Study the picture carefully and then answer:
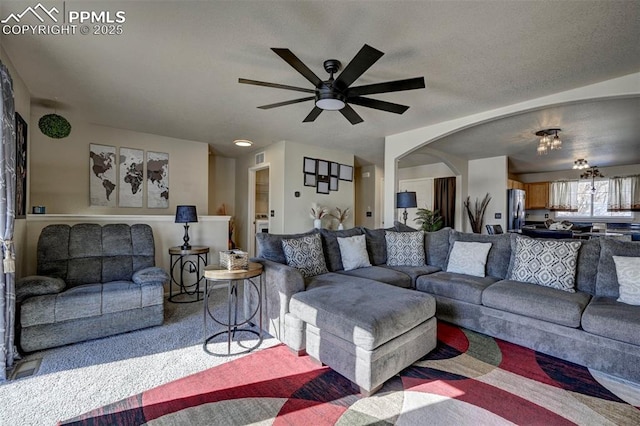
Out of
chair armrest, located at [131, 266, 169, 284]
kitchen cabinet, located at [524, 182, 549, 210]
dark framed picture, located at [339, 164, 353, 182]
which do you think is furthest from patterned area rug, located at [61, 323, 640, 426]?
kitchen cabinet, located at [524, 182, 549, 210]

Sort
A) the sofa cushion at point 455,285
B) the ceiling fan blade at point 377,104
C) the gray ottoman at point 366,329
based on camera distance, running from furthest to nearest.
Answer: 1. the sofa cushion at point 455,285
2. the ceiling fan blade at point 377,104
3. the gray ottoman at point 366,329

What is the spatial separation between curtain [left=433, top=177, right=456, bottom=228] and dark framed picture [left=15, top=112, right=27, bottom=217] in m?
7.23

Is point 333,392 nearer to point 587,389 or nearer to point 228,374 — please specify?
point 228,374

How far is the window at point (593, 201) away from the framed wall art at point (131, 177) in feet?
34.6

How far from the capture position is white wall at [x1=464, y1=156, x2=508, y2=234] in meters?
6.56

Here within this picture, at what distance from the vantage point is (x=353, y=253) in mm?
3660

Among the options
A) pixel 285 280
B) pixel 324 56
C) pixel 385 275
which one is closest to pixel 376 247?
pixel 385 275

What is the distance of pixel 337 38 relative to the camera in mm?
2205

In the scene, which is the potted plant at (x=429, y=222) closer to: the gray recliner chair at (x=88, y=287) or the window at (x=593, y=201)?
the window at (x=593, y=201)

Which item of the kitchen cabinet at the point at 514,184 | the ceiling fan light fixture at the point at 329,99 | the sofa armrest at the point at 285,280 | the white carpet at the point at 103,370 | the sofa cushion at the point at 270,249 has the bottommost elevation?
the white carpet at the point at 103,370

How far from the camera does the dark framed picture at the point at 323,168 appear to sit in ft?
19.0

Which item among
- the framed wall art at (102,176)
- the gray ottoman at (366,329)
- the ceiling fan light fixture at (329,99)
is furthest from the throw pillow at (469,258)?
the framed wall art at (102,176)

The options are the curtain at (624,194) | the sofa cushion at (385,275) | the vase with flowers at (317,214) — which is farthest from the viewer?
the curtain at (624,194)

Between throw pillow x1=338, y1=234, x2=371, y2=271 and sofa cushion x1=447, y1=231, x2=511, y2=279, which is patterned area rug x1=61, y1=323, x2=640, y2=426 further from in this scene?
throw pillow x1=338, y1=234, x2=371, y2=271
